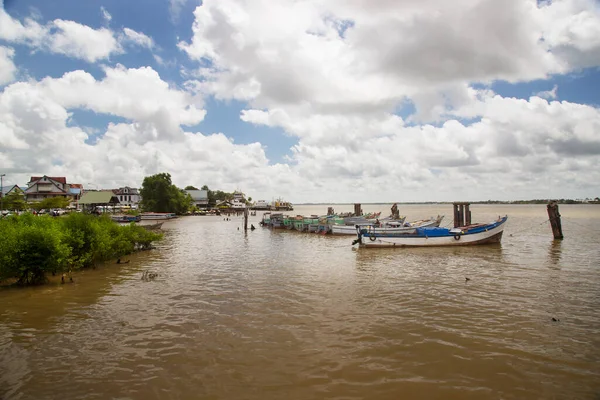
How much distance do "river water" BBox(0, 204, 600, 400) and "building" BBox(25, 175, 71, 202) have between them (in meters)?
84.5

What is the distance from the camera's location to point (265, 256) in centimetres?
2330

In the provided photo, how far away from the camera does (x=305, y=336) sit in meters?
8.72

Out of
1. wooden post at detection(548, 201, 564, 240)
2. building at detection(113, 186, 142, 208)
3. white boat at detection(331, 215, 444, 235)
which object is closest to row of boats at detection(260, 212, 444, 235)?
white boat at detection(331, 215, 444, 235)

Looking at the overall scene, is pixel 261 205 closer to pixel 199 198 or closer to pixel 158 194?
pixel 199 198

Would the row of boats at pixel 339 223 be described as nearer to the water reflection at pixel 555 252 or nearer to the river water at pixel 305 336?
the water reflection at pixel 555 252

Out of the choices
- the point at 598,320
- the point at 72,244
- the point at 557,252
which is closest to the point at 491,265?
the point at 557,252

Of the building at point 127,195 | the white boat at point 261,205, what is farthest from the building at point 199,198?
the white boat at point 261,205

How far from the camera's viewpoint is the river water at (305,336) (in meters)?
6.36

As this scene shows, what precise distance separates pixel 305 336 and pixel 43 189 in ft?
325

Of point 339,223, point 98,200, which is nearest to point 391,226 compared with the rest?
point 339,223

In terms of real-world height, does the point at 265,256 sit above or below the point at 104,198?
below

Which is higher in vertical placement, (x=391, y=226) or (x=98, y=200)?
(x=98, y=200)

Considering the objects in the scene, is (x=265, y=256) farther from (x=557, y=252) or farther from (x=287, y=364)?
(x=557, y=252)

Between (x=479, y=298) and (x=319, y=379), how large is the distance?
8.13m
